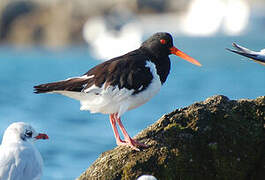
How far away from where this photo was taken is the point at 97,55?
40.2m

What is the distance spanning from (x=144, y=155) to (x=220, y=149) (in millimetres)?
843

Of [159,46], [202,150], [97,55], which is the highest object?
[97,55]

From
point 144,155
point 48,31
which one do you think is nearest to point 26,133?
point 144,155

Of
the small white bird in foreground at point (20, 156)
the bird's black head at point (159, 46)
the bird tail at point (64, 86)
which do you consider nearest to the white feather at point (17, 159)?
the small white bird in foreground at point (20, 156)

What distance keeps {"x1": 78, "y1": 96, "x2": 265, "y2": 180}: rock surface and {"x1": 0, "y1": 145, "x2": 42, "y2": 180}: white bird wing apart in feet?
1.99

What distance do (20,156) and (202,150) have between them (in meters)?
2.09

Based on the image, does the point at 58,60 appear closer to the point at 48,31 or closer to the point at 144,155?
the point at 48,31

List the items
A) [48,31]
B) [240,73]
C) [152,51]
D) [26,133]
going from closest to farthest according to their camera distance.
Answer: [26,133], [152,51], [240,73], [48,31]

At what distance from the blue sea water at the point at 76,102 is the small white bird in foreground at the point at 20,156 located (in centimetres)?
712

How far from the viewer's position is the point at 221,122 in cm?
682

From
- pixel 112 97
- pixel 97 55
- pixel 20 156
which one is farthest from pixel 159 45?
pixel 97 55

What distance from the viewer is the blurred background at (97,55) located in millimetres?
18969

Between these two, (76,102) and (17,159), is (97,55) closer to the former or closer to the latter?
(76,102)

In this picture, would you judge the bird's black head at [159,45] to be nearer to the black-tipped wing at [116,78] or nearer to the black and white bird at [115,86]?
the black and white bird at [115,86]
